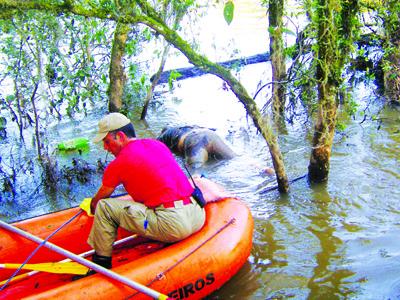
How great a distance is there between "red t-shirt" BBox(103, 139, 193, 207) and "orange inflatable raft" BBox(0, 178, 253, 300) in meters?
0.44

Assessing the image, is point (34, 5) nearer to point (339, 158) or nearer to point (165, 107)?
point (339, 158)

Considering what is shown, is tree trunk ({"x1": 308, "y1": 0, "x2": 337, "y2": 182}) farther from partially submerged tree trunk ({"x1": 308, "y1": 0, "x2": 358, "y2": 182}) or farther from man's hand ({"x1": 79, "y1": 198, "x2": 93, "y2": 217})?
man's hand ({"x1": 79, "y1": 198, "x2": 93, "y2": 217})

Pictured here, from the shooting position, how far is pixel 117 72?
7.70m

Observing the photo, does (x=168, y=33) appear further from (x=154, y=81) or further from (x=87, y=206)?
(x=154, y=81)

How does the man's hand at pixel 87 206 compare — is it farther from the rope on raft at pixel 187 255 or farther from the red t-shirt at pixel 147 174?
the rope on raft at pixel 187 255

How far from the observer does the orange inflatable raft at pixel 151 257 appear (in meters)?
3.41

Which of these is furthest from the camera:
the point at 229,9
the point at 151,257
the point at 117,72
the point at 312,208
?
the point at 117,72

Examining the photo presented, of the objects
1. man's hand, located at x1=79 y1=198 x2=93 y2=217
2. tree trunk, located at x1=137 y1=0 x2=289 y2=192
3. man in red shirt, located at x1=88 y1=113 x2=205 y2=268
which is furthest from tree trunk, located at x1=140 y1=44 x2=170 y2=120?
man in red shirt, located at x1=88 y1=113 x2=205 y2=268

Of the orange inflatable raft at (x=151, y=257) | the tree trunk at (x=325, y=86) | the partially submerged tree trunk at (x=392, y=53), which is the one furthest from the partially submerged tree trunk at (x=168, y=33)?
the partially submerged tree trunk at (x=392, y=53)

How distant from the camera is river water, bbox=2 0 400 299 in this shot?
13.1ft

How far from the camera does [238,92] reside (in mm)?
5027

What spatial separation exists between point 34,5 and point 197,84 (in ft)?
26.0

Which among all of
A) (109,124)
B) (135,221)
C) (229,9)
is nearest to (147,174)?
(135,221)

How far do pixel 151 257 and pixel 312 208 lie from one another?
2.36 meters
